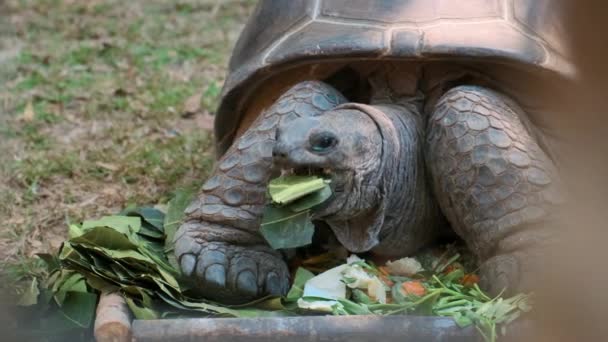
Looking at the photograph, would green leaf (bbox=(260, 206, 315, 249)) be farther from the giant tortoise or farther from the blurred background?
the blurred background

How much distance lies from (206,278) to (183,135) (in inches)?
83.7

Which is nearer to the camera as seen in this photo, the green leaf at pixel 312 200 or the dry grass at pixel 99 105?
the green leaf at pixel 312 200

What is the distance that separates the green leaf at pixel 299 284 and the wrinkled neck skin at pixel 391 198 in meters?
0.16

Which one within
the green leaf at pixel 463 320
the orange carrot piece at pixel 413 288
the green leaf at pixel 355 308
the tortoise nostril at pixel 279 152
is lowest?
the green leaf at pixel 355 308

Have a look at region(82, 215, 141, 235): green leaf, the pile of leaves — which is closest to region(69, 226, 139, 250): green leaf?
the pile of leaves

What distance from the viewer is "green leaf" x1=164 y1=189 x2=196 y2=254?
11.0ft

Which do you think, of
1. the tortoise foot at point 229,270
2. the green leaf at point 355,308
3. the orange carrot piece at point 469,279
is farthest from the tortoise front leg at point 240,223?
the orange carrot piece at point 469,279

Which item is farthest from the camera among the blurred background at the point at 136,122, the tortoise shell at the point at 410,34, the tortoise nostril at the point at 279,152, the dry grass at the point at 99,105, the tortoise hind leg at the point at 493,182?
the dry grass at the point at 99,105

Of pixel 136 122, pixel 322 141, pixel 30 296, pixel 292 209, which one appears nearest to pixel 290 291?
pixel 292 209

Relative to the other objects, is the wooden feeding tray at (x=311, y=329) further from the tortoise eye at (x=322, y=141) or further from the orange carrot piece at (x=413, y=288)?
the tortoise eye at (x=322, y=141)

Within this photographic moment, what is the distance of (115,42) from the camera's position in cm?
654

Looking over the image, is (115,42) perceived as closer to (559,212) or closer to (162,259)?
(162,259)

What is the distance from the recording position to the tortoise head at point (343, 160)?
2.75m

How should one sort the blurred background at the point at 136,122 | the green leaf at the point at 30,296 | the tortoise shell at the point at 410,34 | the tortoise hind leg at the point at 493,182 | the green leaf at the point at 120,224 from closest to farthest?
1. the blurred background at the point at 136,122
2. the tortoise hind leg at the point at 493,182
3. the green leaf at the point at 30,296
4. the tortoise shell at the point at 410,34
5. the green leaf at the point at 120,224
